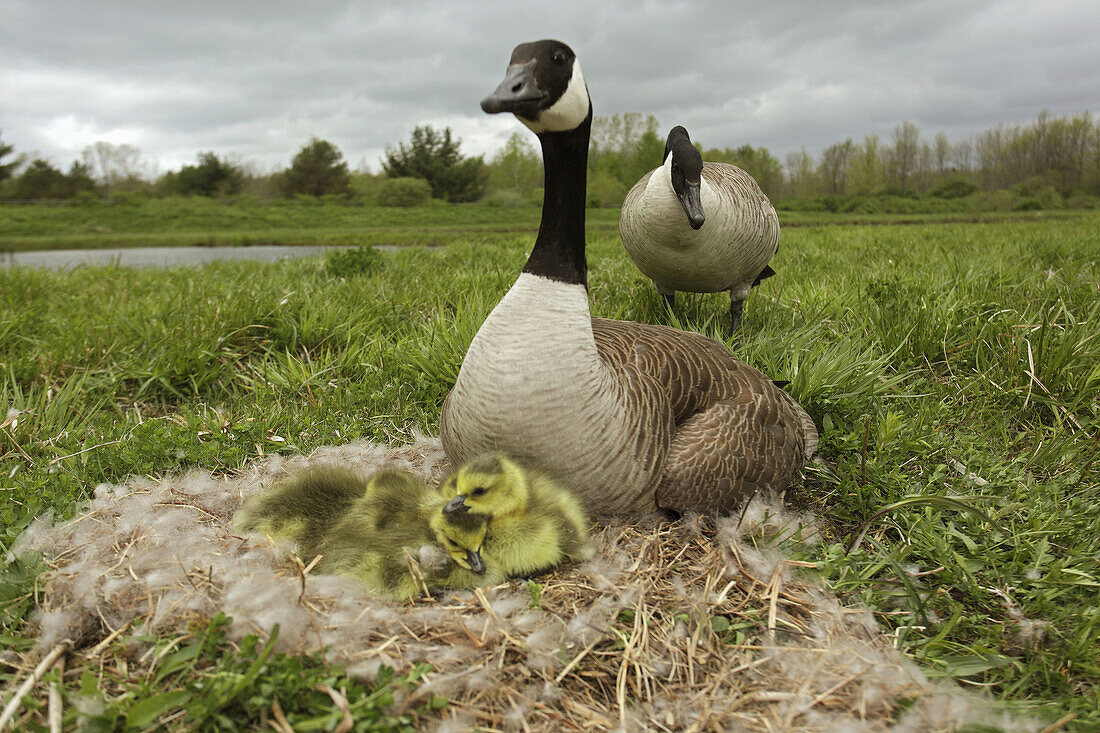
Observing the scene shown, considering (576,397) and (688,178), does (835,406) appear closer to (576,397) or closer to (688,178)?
(688,178)

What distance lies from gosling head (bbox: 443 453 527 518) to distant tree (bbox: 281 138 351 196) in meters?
50.6

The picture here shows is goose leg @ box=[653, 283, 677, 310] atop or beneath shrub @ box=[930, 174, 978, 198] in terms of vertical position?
beneath

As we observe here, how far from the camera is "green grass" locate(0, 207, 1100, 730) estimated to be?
7.89 ft

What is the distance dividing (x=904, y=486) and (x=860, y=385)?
95 cm

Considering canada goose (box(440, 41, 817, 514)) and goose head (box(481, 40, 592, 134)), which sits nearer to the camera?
goose head (box(481, 40, 592, 134))

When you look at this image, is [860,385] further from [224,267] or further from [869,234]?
[869,234]

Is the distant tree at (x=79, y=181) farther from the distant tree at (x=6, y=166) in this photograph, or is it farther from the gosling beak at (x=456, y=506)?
the gosling beak at (x=456, y=506)

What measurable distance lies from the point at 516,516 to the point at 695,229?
2.97 m

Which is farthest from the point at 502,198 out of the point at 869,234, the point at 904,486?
the point at 904,486

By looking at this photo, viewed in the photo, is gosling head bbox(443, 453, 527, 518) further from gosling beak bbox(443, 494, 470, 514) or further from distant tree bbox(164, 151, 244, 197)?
distant tree bbox(164, 151, 244, 197)

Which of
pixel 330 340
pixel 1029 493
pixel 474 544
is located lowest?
pixel 1029 493

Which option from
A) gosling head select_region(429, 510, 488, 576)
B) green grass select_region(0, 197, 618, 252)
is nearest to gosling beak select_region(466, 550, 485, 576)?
gosling head select_region(429, 510, 488, 576)

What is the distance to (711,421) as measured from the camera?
9.62 feet

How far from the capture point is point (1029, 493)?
3.10 metres
